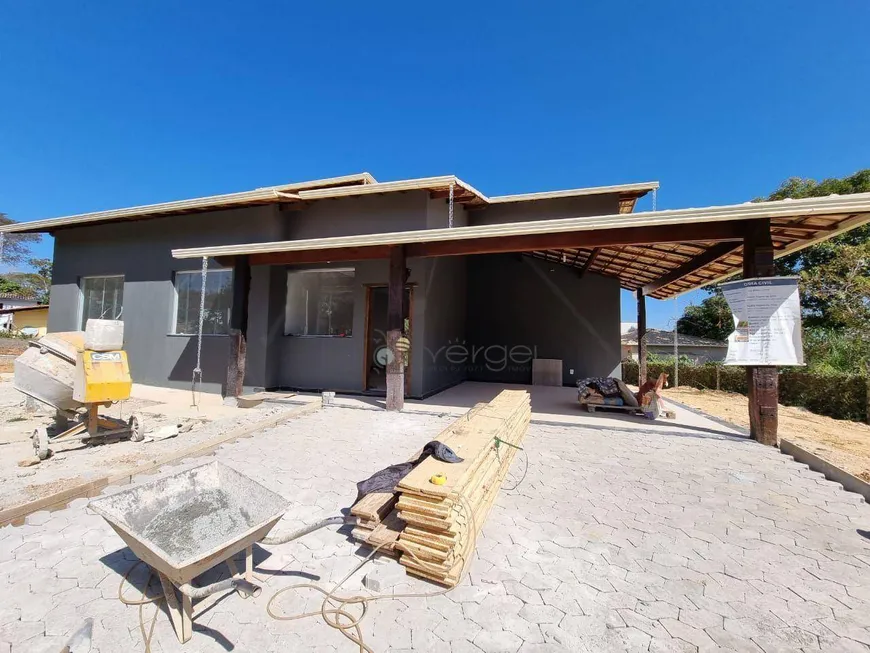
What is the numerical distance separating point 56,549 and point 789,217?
296 inches

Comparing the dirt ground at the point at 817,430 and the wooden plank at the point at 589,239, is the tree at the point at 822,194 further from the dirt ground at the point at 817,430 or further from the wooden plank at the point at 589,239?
the wooden plank at the point at 589,239

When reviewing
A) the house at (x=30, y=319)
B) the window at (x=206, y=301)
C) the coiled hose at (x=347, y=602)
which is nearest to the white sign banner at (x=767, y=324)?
the coiled hose at (x=347, y=602)

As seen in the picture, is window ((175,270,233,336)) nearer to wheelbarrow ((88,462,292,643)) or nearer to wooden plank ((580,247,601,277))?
wheelbarrow ((88,462,292,643))

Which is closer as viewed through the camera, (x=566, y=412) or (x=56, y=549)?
(x=56, y=549)

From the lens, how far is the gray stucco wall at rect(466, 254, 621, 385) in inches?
403

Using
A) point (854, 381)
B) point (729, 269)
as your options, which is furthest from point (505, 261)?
point (854, 381)

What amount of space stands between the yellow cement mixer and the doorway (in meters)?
4.23

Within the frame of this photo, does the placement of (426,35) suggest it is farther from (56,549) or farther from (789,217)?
(56,549)

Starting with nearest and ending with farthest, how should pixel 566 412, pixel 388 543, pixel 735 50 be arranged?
pixel 388 543
pixel 566 412
pixel 735 50

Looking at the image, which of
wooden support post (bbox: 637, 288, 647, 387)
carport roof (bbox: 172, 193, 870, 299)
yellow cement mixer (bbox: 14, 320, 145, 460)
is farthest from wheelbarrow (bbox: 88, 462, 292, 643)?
wooden support post (bbox: 637, 288, 647, 387)

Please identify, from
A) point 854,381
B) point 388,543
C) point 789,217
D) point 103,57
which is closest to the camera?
point 388,543

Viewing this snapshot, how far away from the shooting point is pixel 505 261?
36.1 ft

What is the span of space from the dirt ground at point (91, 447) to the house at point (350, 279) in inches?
48.6

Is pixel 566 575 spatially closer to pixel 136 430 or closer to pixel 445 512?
pixel 445 512
